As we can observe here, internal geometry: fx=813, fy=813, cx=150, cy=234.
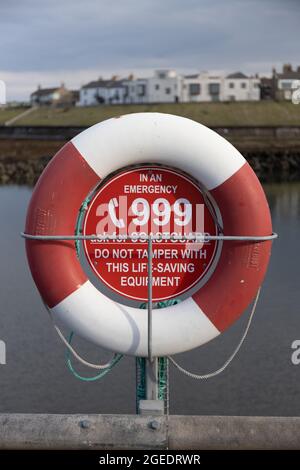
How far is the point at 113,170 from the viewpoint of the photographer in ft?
8.86

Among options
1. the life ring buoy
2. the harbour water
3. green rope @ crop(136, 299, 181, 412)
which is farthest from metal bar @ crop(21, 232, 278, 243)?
the harbour water

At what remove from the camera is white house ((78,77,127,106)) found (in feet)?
165

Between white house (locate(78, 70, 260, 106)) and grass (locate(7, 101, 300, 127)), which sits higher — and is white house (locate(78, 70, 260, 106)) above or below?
above

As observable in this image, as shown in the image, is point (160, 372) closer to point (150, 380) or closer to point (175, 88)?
point (150, 380)

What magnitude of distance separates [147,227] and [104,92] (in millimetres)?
49260

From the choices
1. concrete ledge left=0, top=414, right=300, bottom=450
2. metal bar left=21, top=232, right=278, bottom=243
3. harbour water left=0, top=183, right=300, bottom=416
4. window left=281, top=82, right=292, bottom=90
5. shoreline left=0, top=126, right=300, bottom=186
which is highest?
window left=281, top=82, right=292, bottom=90

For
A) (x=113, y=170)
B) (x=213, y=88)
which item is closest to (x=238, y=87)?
(x=213, y=88)

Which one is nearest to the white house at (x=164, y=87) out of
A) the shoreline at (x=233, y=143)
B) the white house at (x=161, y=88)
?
the white house at (x=161, y=88)

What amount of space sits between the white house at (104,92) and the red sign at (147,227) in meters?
47.4

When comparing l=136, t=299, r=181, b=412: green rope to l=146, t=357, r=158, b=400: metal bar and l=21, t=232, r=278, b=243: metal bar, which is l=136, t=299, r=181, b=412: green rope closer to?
l=146, t=357, r=158, b=400: metal bar

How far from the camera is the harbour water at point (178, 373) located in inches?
193

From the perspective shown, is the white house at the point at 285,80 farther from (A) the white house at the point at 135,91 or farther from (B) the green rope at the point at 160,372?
(B) the green rope at the point at 160,372

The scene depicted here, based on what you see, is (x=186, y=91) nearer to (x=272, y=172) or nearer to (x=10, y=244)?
(x=272, y=172)

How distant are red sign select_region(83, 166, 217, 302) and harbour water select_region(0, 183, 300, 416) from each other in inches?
87.9
